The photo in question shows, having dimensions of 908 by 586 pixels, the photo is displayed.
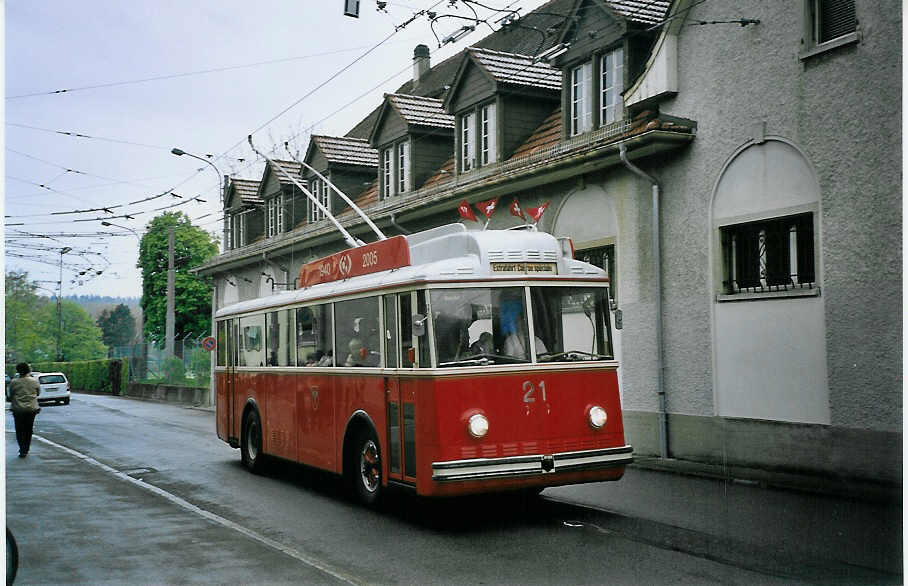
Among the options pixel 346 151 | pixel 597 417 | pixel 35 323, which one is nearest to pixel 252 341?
pixel 35 323

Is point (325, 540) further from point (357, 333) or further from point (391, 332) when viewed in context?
point (357, 333)

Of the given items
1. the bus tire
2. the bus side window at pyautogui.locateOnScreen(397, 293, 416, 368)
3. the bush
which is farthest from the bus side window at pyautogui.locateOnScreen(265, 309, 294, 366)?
the bush

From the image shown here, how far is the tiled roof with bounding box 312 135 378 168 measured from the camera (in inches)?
1147

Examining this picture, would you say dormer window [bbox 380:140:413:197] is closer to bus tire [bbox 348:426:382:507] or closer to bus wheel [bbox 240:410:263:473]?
bus wheel [bbox 240:410:263:473]

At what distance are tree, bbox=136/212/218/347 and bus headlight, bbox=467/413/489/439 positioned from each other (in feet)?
Result: 173

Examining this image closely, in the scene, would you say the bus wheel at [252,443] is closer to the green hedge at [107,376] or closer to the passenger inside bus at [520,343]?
the passenger inside bus at [520,343]

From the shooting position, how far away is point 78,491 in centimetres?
1262

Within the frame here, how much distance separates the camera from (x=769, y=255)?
13586mm

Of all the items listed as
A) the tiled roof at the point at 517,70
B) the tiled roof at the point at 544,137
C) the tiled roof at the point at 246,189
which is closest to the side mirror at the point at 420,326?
the tiled roof at the point at 544,137

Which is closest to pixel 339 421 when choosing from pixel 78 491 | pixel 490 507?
pixel 490 507

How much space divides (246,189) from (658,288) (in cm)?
2573

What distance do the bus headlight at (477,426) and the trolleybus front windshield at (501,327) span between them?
53cm

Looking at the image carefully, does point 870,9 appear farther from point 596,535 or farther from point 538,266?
point 596,535

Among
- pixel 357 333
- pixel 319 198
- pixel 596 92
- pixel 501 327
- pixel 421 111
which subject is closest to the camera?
pixel 501 327
